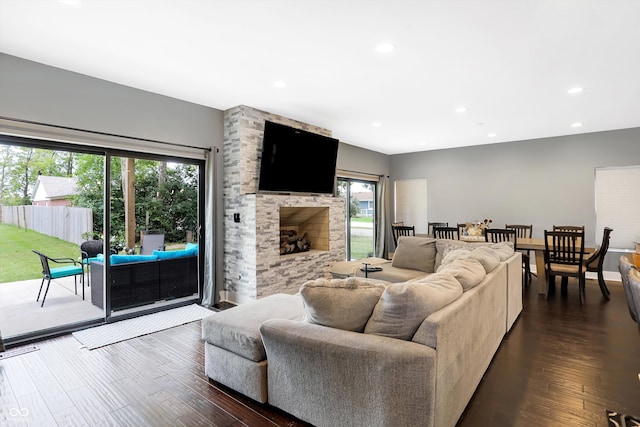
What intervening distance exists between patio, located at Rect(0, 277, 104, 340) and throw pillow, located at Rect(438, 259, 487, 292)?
3.90 metres

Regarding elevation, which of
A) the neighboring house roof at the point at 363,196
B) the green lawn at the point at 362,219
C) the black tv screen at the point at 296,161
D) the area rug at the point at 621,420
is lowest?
the area rug at the point at 621,420

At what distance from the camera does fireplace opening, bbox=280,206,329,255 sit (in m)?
5.66

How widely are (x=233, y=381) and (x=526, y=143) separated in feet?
23.5

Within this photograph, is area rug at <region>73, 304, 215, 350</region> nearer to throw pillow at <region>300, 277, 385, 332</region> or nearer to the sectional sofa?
the sectional sofa

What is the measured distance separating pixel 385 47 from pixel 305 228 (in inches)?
148

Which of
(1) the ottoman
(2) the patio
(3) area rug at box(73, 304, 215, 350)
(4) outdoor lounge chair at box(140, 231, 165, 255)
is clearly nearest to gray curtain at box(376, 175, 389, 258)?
(3) area rug at box(73, 304, 215, 350)

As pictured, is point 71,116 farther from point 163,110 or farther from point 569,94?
point 569,94

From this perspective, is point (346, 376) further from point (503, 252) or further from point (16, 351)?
point (16, 351)

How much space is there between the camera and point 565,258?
16.1 ft

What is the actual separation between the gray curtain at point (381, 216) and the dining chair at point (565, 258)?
11.9ft

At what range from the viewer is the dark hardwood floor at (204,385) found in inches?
83.9

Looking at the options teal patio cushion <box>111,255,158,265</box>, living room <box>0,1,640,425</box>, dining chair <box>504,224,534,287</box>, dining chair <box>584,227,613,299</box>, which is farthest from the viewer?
dining chair <box>504,224,534,287</box>

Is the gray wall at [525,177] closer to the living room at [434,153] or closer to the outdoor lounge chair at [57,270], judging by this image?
the living room at [434,153]

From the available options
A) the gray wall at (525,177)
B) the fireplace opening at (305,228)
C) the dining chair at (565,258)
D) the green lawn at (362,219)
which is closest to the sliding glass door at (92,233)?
the fireplace opening at (305,228)
